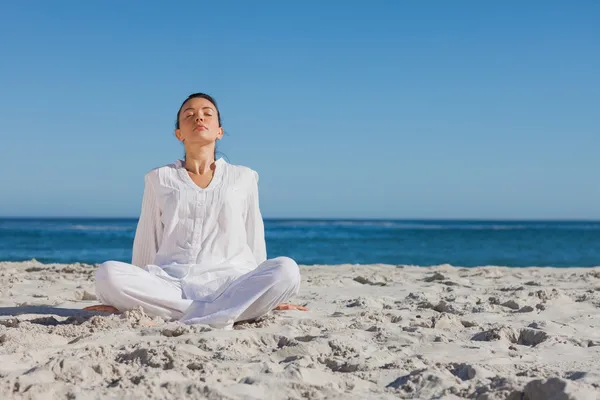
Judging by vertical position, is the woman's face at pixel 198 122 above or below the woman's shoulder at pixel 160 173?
above

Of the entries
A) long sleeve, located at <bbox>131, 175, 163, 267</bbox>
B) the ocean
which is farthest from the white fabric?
the ocean

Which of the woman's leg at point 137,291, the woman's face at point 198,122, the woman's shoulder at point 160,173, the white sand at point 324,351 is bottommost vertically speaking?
the white sand at point 324,351

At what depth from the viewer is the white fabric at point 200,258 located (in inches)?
154

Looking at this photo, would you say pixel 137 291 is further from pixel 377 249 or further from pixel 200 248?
pixel 377 249

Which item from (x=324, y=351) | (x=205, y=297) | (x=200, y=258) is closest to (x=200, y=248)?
(x=200, y=258)

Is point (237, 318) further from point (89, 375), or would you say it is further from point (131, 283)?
point (89, 375)

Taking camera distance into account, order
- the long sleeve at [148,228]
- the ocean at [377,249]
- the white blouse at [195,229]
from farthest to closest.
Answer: the ocean at [377,249], the long sleeve at [148,228], the white blouse at [195,229]

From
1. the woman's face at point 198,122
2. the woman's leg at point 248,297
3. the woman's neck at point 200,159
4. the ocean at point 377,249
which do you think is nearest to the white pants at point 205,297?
the woman's leg at point 248,297

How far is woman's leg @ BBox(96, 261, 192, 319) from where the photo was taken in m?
3.88

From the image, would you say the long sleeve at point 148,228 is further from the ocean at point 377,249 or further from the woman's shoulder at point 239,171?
the ocean at point 377,249

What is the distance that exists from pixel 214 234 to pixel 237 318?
2.04ft

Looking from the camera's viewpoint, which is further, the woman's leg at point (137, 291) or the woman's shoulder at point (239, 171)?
the woman's shoulder at point (239, 171)

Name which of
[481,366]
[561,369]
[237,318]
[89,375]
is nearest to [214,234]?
[237,318]

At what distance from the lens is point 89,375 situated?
8.77 feet
